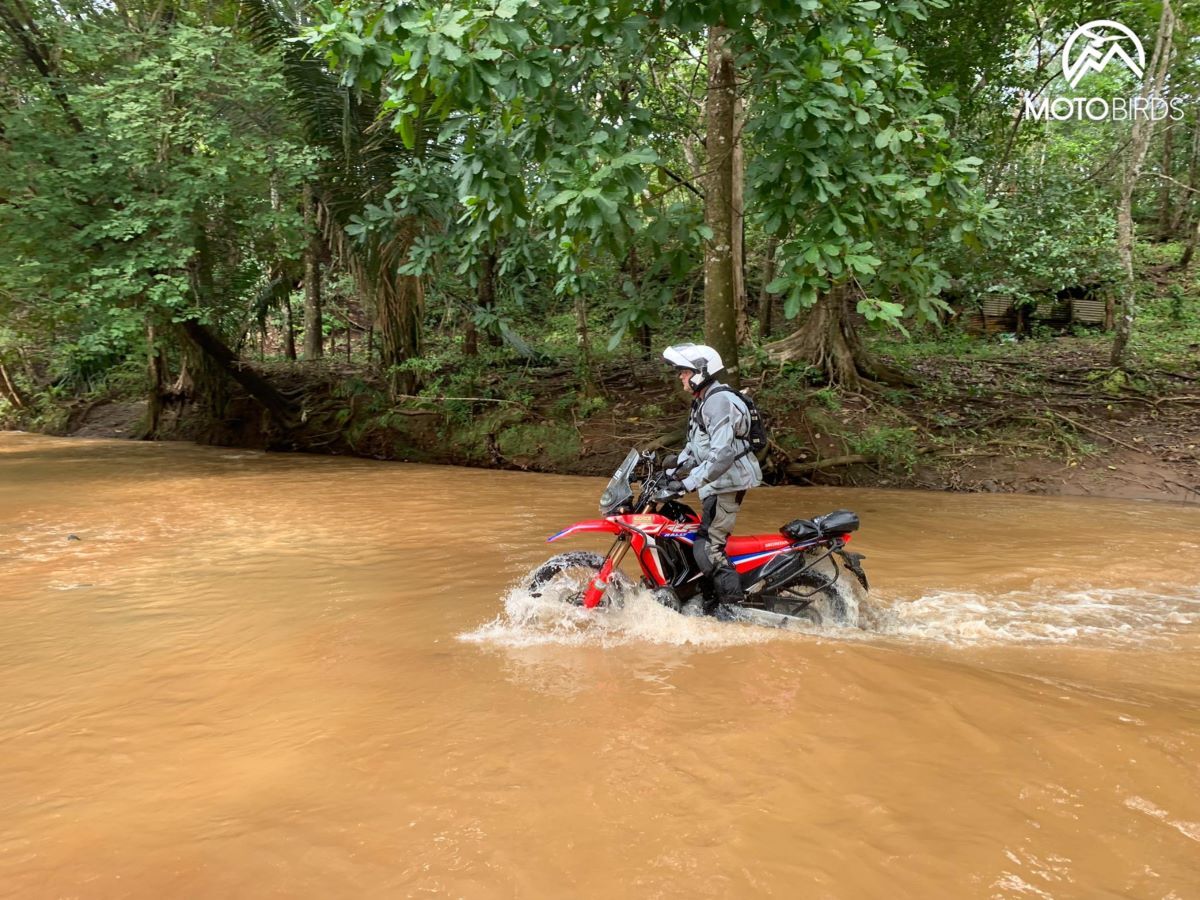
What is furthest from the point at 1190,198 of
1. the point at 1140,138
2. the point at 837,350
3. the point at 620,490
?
the point at 620,490

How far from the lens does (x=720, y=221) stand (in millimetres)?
8500

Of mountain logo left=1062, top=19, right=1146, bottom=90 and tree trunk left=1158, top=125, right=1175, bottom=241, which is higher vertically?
mountain logo left=1062, top=19, right=1146, bottom=90

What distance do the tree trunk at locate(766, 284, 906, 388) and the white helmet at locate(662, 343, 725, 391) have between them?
8.61m

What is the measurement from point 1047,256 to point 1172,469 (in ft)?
11.5

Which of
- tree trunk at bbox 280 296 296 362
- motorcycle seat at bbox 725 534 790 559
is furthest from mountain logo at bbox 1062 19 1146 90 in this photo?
tree trunk at bbox 280 296 296 362

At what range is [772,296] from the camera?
57.3 feet

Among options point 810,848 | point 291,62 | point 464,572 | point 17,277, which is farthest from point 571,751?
point 291,62

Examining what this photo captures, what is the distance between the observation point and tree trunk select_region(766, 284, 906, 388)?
42.6 feet

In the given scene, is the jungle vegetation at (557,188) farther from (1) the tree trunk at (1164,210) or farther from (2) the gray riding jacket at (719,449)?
(2) the gray riding jacket at (719,449)

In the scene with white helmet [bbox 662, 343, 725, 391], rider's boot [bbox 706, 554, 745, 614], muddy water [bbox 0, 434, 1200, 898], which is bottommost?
muddy water [bbox 0, 434, 1200, 898]

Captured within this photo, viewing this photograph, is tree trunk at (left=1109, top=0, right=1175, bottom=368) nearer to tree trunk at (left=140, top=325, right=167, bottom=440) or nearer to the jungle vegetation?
the jungle vegetation

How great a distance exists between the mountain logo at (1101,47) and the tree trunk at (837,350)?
460 centimetres

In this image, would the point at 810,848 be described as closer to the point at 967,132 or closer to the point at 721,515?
the point at 721,515

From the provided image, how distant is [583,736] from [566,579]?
1.58 meters
